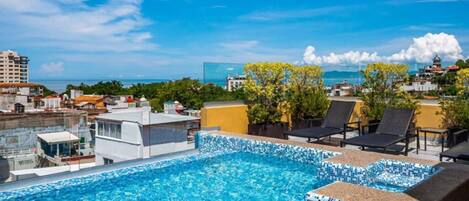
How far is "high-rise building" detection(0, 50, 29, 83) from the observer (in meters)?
89.4

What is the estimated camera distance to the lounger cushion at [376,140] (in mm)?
6802

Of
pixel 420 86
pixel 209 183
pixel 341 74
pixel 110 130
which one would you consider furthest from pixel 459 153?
pixel 341 74

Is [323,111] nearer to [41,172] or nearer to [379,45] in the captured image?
[41,172]

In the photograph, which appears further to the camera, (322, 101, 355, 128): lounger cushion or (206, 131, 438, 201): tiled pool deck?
(322, 101, 355, 128): lounger cushion

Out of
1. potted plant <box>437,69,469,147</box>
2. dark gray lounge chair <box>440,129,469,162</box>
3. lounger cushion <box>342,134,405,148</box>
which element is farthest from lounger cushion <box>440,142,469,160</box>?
potted plant <box>437,69,469,147</box>

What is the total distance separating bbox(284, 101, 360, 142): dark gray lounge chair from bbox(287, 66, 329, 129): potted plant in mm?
648

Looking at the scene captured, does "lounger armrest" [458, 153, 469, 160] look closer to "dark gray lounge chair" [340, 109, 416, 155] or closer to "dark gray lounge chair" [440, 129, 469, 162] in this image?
"dark gray lounge chair" [440, 129, 469, 162]

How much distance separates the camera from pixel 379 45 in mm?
35000

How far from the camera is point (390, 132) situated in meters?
7.75

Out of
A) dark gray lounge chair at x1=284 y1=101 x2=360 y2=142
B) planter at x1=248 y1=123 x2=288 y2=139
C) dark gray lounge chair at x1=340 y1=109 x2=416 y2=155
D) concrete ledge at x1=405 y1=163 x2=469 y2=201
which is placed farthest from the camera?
planter at x1=248 y1=123 x2=288 y2=139

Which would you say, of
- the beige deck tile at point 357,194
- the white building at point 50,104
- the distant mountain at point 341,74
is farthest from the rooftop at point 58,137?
the white building at point 50,104

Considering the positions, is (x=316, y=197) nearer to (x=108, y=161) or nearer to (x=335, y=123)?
(x=108, y=161)

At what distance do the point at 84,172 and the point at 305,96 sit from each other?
18.9 ft

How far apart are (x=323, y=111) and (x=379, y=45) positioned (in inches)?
1086
